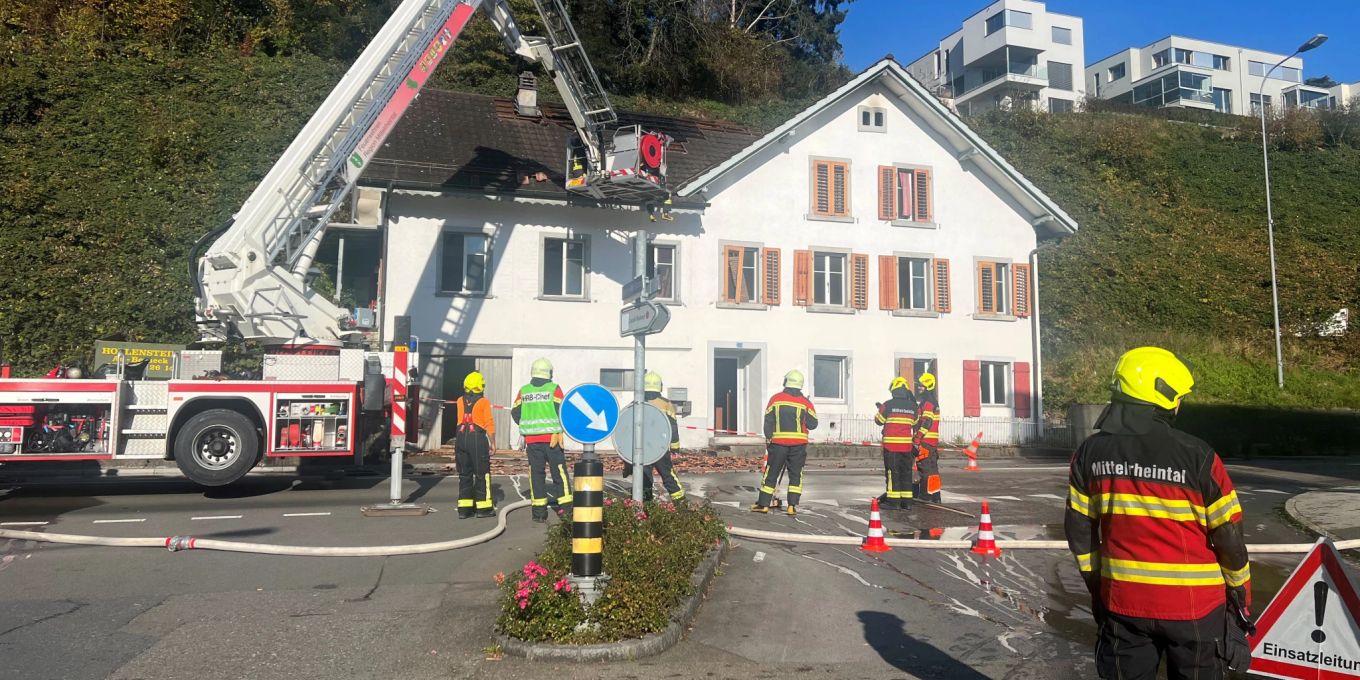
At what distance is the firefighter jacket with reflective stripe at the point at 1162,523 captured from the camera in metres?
3.55

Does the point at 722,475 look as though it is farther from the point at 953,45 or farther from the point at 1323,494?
the point at 953,45

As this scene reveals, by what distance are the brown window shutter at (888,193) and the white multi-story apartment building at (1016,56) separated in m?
35.6

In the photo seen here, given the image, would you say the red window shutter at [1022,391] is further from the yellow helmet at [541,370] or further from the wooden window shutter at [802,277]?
the yellow helmet at [541,370]

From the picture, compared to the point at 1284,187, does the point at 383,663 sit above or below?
below

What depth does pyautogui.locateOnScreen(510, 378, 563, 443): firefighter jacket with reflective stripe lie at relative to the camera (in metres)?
10.3

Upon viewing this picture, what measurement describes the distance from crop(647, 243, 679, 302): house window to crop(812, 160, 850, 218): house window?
13.5 ft

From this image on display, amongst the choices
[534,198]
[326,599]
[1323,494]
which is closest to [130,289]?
[534,198]

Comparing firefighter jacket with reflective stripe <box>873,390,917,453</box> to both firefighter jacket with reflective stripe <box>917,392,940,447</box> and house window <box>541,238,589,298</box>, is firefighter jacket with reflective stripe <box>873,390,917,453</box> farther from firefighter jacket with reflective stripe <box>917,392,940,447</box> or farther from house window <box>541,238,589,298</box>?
house window <box>541,238,589,298</box>

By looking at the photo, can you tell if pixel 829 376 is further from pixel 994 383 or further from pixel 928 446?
pixel 928 446

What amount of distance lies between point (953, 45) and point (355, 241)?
54118 mm

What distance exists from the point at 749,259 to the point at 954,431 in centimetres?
704

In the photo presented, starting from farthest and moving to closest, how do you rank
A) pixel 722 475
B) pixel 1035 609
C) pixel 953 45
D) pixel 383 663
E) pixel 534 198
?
pixel 953 45 → pixel 534 198 → pixel 722 475 → pixel 1035 609 → pixel 383 663

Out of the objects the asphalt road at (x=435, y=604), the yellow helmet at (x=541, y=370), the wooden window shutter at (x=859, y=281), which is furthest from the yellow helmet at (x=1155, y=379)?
the wooden window shutter at (x=859, y=281)

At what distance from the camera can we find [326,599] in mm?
7160
